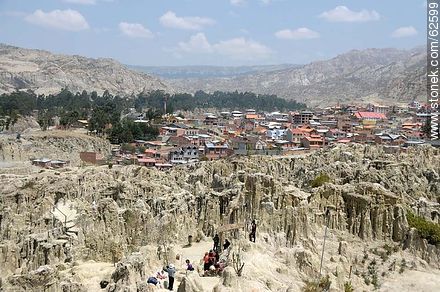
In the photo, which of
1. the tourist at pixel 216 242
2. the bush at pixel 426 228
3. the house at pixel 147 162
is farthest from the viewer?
the house at pixel 147 162

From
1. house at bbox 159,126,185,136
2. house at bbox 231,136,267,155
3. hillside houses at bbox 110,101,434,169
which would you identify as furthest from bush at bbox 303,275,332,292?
house at bbox 159,126,185,136

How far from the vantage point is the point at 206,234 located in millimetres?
27094

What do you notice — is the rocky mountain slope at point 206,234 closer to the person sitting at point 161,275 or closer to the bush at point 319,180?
the person sitting at point 161,275

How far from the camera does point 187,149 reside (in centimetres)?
6738

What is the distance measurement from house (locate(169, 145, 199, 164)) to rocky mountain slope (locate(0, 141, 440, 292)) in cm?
2615

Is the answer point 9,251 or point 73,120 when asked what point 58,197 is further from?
point 73,120

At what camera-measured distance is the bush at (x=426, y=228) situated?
26625 millimetres

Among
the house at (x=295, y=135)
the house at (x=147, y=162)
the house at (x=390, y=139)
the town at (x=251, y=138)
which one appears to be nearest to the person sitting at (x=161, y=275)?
the town at (x=251, y=138)

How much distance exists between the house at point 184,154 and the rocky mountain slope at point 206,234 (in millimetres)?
26152

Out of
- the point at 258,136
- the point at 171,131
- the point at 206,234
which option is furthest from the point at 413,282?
the point at 171,131

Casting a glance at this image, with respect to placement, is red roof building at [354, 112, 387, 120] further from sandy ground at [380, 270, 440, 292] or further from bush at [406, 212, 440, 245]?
sandy ground at [380, 270, 440, 292]

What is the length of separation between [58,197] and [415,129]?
214ft

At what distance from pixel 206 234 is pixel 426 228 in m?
10.6

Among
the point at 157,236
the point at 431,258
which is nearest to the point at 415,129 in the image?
the point at 431,258
